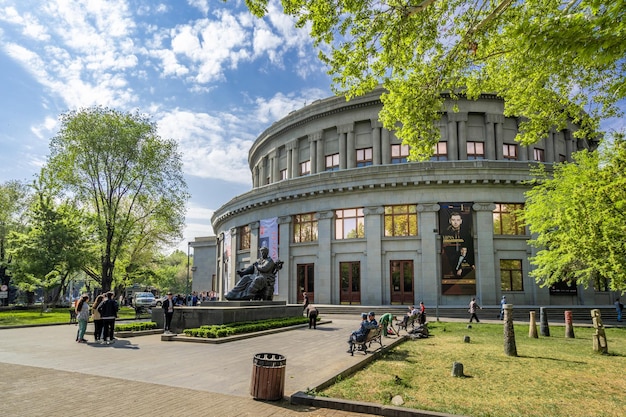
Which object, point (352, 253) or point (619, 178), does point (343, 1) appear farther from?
point (352, 253)

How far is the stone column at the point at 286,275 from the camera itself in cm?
3738

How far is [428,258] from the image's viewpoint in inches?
1259

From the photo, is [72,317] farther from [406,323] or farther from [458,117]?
[458,117]

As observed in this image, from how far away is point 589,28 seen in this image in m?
7.00

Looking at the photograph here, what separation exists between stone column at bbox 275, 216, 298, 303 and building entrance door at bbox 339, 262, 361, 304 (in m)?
4.73

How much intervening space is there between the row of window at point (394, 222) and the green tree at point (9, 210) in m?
34.1

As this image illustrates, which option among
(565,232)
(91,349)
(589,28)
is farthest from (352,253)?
(589,28)

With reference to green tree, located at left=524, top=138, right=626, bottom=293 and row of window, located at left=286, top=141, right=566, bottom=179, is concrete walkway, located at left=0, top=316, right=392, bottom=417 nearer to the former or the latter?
green tree, located at left=524, top=138, right=626, bottom=293

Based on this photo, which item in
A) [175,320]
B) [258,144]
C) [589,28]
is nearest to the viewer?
[589,28]

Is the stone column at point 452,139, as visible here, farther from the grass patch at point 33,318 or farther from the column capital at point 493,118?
the grass patch at point 33,318

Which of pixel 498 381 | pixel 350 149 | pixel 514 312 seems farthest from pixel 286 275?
pixel 498 381

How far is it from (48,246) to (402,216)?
92.8ft

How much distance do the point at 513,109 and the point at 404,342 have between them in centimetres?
992

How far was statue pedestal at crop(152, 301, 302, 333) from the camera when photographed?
723 inches
